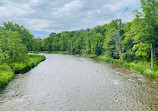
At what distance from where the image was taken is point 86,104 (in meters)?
14.2

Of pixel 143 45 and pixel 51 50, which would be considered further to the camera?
pixel 51 50

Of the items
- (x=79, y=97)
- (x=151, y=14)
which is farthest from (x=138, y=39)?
(x=79, y=97)

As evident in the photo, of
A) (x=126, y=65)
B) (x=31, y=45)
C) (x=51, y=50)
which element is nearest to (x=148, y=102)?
(x=126, y=65)

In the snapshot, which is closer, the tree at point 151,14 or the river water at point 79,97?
the river water at point 79,97

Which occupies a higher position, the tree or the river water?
the tree

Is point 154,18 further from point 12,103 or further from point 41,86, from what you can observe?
point 12,103

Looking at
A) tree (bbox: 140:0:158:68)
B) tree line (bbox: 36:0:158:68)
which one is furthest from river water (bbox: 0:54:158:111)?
tree (bbox: 140:0:158:68)

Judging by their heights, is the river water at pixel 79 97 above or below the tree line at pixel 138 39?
below

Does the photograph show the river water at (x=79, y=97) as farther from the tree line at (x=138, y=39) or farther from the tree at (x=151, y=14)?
the tree at (x=151, y=14)

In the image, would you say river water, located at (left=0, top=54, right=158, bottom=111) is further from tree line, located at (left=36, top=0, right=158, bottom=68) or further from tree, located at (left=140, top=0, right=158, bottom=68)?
tree, located at (left=140, top=0, right=158, bottom=68)

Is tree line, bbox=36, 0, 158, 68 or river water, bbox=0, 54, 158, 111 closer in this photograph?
river water, bbox=0, 54, 158, 111

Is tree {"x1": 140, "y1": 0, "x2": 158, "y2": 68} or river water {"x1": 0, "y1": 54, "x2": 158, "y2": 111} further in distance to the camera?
tree {"x1": 140, "y1": 0, "x2": 158, "y2": 68}

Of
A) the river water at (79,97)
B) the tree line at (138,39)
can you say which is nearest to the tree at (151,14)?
the tree line at (138,39)

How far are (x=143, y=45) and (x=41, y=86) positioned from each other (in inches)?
871
